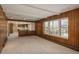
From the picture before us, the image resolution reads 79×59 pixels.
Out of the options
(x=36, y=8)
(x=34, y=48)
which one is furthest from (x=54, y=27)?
(x=36, y=8)

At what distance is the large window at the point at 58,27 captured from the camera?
18.9 feet

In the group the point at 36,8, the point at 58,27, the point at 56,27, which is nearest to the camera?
the point at 36,8

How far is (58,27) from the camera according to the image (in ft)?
22.3

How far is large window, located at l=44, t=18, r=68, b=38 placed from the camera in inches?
227

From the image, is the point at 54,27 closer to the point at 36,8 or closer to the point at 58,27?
the point at 58,27

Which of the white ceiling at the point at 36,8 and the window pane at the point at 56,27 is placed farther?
the window pane at the point at 56,27

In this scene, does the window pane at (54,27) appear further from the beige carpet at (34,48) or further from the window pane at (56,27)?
the beige carpet at (34,48)

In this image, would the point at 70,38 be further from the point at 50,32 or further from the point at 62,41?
the point at 50,32

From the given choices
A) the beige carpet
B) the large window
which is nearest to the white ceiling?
the large window

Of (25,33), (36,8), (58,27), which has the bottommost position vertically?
(25,33)

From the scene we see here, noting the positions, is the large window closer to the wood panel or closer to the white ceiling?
the white ceiling

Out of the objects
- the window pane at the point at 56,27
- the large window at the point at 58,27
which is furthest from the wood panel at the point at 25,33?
the window pane at the point at 56,27

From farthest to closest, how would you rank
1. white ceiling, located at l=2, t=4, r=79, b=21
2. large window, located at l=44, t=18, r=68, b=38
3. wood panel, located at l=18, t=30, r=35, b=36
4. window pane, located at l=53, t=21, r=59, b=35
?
wood panel, located at l=18, t=30, r=35, b=36, window pane, located at l=53, t=21, r=59, b=35, large window, located at l=44, t=18, r=68, b=38, white ceiling, located at l=2, t=4, r=79, b=21
